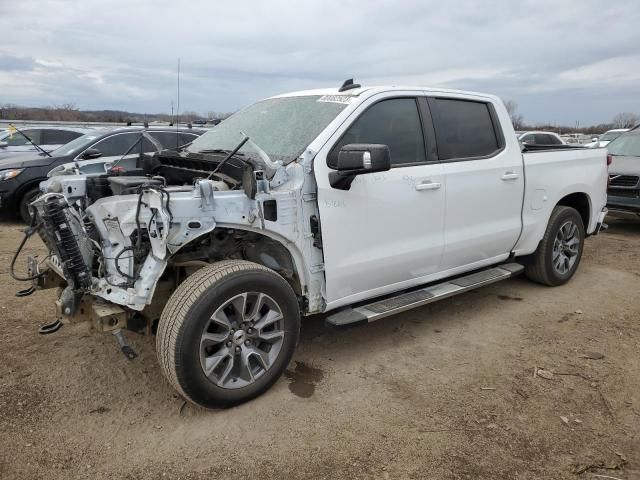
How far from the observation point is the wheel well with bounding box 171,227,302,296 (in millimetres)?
3463

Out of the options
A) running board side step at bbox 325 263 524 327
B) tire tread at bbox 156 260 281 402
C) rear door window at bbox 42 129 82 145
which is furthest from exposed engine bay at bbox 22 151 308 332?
rear door window at bbox 42 129 82 145

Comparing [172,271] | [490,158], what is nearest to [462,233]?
[490,158]

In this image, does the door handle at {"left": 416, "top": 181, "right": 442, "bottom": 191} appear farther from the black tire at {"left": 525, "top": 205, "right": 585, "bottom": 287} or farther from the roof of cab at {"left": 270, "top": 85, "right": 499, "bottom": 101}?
the black tire at {"left": 525, "top": 205, "right": 585, "bottom": 287}

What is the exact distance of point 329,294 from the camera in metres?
3.64

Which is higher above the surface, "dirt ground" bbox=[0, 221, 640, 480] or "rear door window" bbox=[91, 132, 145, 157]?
"rear door window" bbox=[91, 132, 145, 157]

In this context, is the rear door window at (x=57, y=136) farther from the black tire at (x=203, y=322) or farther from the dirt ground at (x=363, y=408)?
the black tire at (x=203, y=322)

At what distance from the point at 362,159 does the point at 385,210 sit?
0.64 metres

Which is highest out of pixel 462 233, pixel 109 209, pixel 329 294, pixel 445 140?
pixel 445 140

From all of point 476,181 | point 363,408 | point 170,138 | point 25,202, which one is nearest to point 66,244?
point 363,408

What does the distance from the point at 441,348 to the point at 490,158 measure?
1.70m

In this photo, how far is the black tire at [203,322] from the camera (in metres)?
2.95

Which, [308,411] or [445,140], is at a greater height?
[445,140]

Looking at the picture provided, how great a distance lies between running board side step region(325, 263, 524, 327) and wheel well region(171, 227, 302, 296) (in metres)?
0.38

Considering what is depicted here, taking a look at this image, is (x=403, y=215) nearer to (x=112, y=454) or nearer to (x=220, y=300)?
(x=220, y=300)
